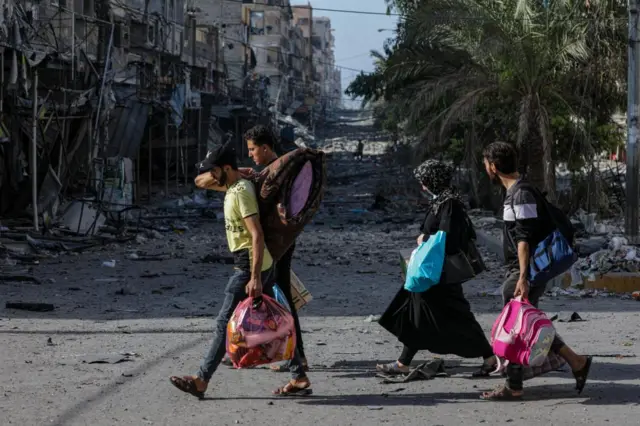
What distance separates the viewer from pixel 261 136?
6.64 metres

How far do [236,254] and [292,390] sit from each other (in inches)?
34.0

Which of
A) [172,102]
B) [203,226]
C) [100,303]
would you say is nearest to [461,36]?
[203,226]

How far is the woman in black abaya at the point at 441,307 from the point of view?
22.1 feet

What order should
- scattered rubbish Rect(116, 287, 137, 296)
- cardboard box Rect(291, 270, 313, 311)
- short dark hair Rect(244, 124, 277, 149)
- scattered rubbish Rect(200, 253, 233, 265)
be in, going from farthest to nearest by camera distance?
scattered rubbish Rect(200, 253, 233, 265) → scattered rubbish Rect(116, 287, 137, 296) → cardboard box Rect(291, 270, 313, 311) → short dark hair Rect(244, 124, 277, 149)

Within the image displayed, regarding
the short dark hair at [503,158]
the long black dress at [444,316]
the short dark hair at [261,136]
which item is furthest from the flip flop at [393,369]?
the short dark hair at [261,136]

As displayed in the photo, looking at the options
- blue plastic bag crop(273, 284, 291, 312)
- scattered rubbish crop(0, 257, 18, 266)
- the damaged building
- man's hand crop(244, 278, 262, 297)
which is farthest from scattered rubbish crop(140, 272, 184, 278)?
man's hand crop(244, 278, 262, 297)

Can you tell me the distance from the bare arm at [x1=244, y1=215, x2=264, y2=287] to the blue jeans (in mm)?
195

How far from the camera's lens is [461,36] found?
67.2 ft

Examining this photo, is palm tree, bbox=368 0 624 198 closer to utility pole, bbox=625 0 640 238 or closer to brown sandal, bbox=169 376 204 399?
utility pole, bbox=625 0 640 238

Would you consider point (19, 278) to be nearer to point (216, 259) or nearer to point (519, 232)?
point (216, 259)

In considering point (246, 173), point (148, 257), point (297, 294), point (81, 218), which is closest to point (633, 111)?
point (148, 257)

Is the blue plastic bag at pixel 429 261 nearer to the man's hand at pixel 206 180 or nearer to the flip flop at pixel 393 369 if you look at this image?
the flip flop at pixel 393 369

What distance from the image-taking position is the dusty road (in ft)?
19.5

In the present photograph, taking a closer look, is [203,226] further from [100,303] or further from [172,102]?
[100,303]
